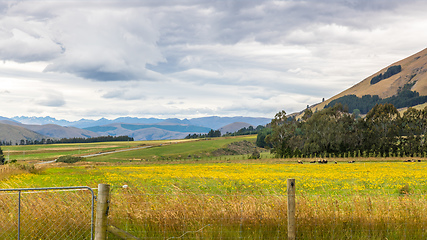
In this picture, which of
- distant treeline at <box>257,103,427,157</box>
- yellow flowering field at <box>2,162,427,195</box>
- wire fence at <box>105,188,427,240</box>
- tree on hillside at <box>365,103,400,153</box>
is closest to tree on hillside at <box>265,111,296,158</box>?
distant treeline at <box>257,103,427,157</box>

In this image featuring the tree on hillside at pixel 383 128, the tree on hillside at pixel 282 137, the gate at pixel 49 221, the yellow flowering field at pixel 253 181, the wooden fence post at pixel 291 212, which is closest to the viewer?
the wooden fence post at pixel 291 212

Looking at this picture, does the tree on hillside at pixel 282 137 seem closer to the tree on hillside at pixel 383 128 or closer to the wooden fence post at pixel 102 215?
the tree on hillside at pixel 383 128

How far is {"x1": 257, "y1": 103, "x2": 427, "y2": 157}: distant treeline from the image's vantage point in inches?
3809

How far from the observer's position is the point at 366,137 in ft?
329

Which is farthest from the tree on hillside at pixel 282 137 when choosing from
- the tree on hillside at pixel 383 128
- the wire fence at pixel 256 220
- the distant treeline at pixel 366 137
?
the wire fence at pixel 256 220

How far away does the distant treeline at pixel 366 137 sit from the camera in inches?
3809

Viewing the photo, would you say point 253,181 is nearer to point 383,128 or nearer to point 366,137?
point 366,137

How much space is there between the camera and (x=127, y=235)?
826 centimetres

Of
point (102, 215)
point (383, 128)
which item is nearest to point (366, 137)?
point (383, 128)

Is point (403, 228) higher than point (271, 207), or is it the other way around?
point (271, 207)

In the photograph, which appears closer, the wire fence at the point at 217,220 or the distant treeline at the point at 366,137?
the wire fence at the point at 217,220

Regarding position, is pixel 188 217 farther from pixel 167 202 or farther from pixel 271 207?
pixel 271 207

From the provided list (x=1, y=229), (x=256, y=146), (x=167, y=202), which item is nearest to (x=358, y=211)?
(x=167, y=202)

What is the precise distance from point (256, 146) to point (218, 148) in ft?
117
